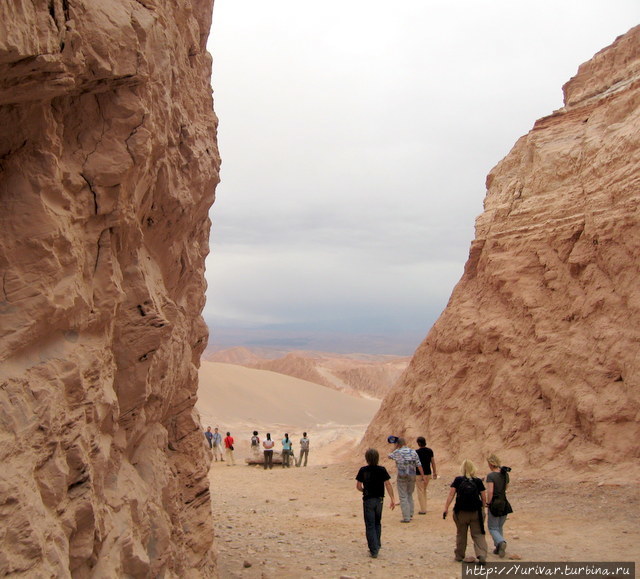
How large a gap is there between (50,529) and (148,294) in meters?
1.89

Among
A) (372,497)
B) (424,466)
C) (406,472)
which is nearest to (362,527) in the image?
(406,472)

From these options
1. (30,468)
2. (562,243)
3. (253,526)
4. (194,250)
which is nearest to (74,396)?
(30,468)

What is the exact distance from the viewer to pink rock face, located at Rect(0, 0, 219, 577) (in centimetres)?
295

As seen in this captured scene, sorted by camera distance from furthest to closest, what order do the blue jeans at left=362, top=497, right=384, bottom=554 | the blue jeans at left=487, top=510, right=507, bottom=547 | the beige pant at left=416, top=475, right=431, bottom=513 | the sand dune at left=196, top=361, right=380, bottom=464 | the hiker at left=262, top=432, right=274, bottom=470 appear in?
the sand dune at left=196, top=361, right=380, bottom=464
the hiker at left=262, top=432, right=274, bottom=470
the beige pant at left=416, top=475, right=431, bottom=513
the blue jeans at left=362, top=497, right=384, bottom=554
the blue jeans at left=487, top=510, right=507, bottom=547

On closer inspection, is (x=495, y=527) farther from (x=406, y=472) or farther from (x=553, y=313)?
(x=553, y=313)

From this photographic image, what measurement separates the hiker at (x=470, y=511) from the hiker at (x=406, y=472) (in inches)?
85.5

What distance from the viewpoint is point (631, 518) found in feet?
28.4

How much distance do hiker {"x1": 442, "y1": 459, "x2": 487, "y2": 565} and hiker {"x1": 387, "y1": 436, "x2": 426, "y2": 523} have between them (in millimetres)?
2173

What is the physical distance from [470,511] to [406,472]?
2.42m

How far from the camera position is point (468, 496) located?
6.87 metres

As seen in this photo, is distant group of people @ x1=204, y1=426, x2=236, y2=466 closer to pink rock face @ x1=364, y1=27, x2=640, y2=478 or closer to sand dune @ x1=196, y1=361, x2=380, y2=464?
pink rock face @ x1=364, y1=27, x2=640, y2=478

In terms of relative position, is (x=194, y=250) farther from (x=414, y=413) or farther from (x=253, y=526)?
(x=414, y=413)

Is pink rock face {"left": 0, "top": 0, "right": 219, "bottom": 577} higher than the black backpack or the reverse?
higher

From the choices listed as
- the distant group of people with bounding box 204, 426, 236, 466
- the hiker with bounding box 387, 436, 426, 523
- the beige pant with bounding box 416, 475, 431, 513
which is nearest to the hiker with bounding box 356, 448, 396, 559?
the hiker with bounding box 387, 436, 426, 523
